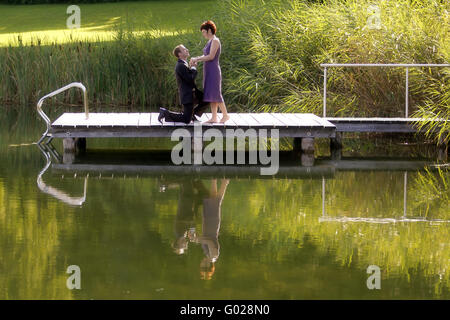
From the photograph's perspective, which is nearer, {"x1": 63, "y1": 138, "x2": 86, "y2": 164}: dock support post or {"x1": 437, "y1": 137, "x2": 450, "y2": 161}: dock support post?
{"x1": 63, "y1": 138, "x2": 86, "y2": 164}: dock support post

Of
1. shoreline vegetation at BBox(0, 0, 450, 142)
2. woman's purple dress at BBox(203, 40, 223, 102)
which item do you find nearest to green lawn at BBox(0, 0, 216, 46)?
shoreline vegetation at BBox(0, 0, 450, 142)

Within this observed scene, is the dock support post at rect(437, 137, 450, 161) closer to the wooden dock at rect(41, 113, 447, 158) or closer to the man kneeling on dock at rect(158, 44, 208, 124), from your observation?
the wooden dock at rect(41, 113, 447, 158)

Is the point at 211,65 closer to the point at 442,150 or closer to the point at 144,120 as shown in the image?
the point at 144,120

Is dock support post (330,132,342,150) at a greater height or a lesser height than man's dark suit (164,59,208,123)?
lesser

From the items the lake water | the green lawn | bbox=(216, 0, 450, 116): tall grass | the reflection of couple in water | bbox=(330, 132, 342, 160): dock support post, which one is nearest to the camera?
the lake water

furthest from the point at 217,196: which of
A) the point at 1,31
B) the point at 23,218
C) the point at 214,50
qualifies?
the point at 1,31

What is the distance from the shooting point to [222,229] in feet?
27.2

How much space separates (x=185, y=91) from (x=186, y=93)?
0.03 metres

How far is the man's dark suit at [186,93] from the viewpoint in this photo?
12.3m

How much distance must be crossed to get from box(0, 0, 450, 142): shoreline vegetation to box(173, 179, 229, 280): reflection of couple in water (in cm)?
427

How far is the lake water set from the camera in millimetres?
6570

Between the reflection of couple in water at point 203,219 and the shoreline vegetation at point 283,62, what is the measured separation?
4271 mm

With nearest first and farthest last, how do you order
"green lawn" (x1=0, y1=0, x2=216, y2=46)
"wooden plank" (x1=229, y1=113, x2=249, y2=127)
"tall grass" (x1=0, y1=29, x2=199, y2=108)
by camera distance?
"wooden plank" (x1=229, y1=113, x2=249, y2=127), "tall grass" (x1=0, y1=29, x2=199, y2=108), "green lawn" (x1=0, y1=0, x2=216, y2=46)

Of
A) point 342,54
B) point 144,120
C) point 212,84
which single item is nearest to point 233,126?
point 212,84
